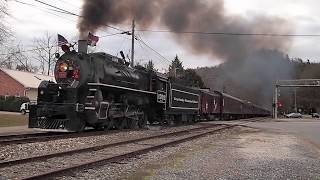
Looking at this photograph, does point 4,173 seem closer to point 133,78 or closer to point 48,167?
point 48,167

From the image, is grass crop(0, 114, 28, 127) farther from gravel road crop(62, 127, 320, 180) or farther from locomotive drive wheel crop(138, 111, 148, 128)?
gravel road crop(62, 127, 320, 180)

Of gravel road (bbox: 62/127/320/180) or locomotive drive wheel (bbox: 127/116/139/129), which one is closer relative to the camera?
gravel road (bbox: 62/127/320/180)

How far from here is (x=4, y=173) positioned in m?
9.22

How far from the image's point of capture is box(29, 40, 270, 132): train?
20.1 m

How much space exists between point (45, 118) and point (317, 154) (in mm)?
10747

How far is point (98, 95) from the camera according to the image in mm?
20750

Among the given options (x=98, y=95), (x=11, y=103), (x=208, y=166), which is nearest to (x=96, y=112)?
(x=98, y=95)

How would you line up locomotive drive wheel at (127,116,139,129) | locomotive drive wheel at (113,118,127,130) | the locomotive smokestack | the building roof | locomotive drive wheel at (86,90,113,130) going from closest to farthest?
locomotive drive wheel at (86,90,113,130)
the locomotive smokestack
locomotive drive wheel at (113,118,127,130)
locomotive drive wheel at (127,116,139,129)
the building roof

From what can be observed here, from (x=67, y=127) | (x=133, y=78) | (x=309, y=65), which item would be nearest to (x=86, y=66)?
(x=67, y=127)

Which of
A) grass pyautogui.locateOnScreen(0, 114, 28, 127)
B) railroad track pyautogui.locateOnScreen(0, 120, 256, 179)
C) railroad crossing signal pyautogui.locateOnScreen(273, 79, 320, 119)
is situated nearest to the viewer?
railroad track pyautogui.locateOnScreen(0, 120, 256, 179)

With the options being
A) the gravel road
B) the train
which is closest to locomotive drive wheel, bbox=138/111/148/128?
the train

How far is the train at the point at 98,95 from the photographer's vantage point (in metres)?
20.1

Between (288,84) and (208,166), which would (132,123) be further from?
(288,84)

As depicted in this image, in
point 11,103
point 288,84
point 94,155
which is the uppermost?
point 288,84
